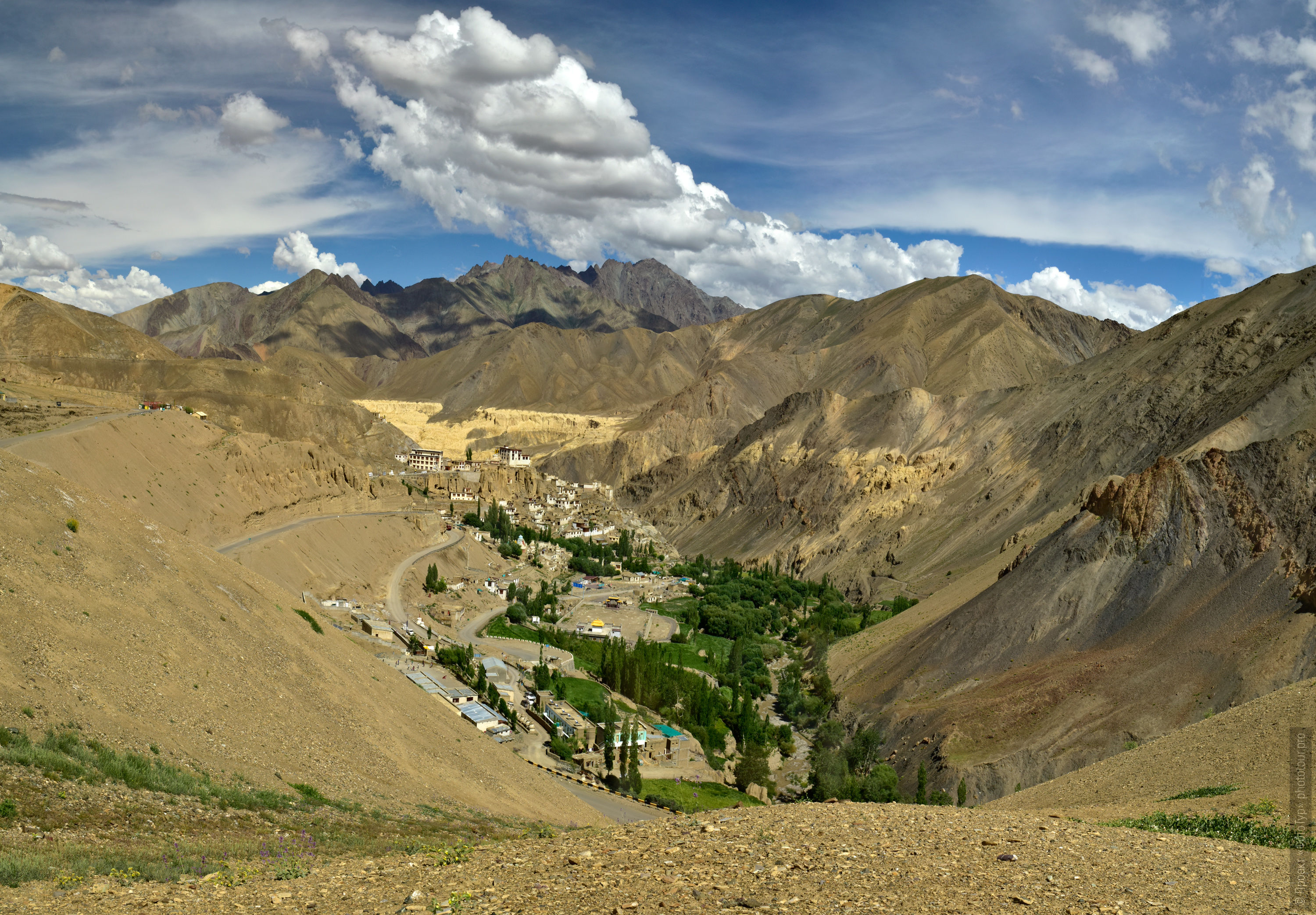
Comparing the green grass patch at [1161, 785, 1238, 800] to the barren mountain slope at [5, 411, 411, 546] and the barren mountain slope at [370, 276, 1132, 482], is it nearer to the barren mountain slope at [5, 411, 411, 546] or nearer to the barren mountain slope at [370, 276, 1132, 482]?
the barren mountain slope at [5, 411, 411, 546]

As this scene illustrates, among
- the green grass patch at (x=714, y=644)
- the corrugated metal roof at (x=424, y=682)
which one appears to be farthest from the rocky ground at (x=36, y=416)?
the green grass patch at (x=714, y=644)

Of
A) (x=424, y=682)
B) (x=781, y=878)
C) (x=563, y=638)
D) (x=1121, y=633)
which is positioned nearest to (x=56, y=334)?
(x=563, y=638)

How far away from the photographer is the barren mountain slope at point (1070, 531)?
42031 mm

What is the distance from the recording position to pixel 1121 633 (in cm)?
4769

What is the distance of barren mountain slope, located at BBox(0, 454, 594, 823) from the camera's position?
20547 mm

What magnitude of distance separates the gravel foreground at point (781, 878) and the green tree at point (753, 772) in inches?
1285

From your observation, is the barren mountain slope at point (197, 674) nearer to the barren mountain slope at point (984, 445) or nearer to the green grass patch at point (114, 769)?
the green grass patch at point (114, 769)

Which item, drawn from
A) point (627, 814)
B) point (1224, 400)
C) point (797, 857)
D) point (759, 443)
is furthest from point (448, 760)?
point (759, 443)

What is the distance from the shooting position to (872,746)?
47.5 meters

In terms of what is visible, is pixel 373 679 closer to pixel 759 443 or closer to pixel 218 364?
pixel 759 443

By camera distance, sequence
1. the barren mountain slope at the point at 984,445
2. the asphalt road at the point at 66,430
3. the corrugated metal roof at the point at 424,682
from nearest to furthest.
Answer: the corrugated metal roof at the point at 424,682
the asphalt road at the point at 66,430
the barren mountain slope at the point at 984,445

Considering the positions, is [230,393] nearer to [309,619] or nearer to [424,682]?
[424,682]

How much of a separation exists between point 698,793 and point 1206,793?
2574 centimetres

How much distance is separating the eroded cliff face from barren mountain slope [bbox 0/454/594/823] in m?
21.7
